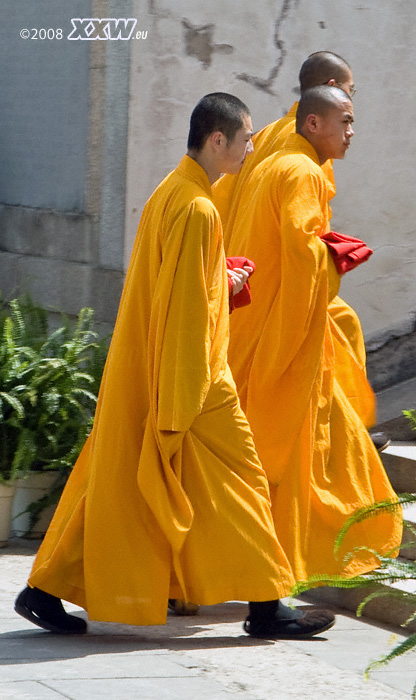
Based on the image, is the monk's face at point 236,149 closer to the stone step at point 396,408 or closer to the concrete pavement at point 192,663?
the concrete pavement at point 192,663

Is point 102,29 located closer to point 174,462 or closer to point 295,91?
point 295,91

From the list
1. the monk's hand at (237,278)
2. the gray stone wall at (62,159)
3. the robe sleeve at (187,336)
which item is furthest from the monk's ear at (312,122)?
the gray stone wall at (62,159)

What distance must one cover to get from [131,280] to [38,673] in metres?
1.34

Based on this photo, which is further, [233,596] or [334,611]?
[334,611]

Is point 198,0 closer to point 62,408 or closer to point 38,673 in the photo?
point 62,408

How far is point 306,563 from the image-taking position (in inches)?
191

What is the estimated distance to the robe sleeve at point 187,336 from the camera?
4.14 metres

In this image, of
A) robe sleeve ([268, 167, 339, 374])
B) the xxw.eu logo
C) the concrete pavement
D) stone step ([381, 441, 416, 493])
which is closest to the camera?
the concrete pavement

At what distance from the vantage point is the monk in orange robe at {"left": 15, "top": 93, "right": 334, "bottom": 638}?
164 inches

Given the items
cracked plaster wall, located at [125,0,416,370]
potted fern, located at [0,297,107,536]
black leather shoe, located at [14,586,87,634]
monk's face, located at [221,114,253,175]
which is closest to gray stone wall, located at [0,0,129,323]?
cracked plaster wall, located at [125,0,416,370]

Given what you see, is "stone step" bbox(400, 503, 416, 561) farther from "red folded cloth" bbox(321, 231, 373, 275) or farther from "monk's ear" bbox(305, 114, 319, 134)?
"monk's ear" bbox(305, 114, 319, 134)

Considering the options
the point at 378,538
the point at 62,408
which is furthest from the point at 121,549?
the point at 62,408

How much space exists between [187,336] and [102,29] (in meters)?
2.94

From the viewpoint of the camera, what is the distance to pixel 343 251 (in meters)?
4.96
